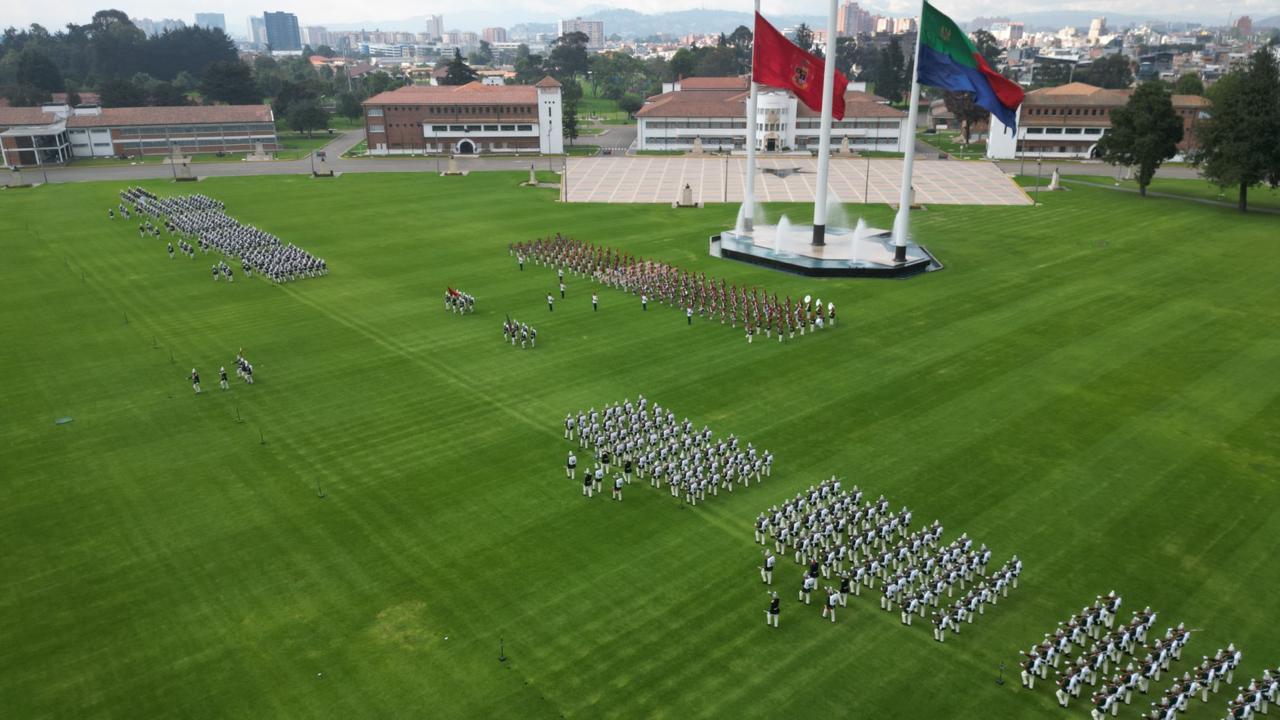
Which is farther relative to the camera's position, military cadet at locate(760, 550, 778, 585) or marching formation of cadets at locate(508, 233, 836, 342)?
marching formation of cadets at locate(508, 233, 836, 342)

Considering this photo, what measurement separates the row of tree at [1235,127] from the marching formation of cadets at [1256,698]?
189 feet

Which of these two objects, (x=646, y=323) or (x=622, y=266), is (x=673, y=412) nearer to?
(x=646, y=323)

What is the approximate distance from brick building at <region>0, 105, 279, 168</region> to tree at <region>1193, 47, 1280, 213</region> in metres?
104

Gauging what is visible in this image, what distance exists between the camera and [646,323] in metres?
40.8

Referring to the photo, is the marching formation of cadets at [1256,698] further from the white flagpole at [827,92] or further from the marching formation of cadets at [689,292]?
the white flagpole at [827,92]

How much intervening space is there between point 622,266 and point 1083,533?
30676mm

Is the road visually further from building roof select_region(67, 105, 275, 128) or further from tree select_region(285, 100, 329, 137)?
tree select_region(285, 100, 329, 137)

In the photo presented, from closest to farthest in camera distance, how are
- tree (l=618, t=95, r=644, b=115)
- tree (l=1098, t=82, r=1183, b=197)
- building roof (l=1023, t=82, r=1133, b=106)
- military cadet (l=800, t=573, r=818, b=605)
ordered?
military cadet (l=800, t=573, r=818, b=605) < tree (l=1098, t=82, r=1183, b=197) < building roof (l=1023, t=82, r=1133, b=106) < tree (l=618, t=95, r=644, b=115)

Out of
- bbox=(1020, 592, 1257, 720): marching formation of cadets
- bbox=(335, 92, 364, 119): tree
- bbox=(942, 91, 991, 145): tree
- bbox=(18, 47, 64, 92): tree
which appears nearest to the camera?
bbox=(1020, 592, 1257, 720): marching formation of cadets

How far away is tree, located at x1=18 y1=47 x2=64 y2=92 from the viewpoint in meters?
139

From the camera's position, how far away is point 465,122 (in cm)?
10988

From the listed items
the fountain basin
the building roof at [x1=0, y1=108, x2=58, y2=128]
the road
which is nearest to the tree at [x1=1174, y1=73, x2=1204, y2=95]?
the road

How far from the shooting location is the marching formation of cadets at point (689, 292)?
131 ft

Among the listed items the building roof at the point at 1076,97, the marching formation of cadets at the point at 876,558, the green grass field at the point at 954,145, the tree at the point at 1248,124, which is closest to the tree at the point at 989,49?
the green grass field at the point at 954,145
